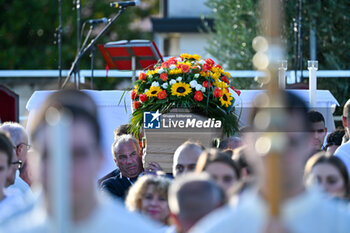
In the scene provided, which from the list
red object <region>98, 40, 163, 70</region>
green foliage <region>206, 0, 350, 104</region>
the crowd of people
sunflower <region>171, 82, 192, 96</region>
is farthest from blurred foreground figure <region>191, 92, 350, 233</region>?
green foliage <region>206, 0, 350, 104</region>

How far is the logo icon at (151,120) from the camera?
21.1ft

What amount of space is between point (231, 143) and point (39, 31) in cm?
2144

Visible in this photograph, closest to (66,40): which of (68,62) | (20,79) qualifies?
(68,62)

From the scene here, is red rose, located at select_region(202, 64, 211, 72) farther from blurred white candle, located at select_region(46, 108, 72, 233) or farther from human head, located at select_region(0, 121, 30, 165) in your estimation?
blurred white candle, located at select_region(46, 108, 72, 233)

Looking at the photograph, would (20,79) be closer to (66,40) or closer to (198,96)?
(66,40)

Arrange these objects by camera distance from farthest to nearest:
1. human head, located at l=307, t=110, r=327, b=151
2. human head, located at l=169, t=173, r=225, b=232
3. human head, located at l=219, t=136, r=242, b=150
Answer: human head, located at l=307, t=110, r=327, b=151
human head, located at l=219, t=136, r=242, b=150
human head, located at l=169, t=173, r=225, b=232

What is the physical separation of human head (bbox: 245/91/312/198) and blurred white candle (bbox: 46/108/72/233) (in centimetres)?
56

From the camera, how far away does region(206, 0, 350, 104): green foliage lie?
15656 millimetres

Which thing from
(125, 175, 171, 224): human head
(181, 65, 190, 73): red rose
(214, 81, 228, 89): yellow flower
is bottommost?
(125, 175, 171, 224): human head

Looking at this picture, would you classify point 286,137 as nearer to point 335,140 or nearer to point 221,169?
point 221,169

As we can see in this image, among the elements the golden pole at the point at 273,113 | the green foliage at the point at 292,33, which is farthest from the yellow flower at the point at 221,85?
the green foliage at the point at 292,33

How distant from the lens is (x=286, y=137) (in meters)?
2.49

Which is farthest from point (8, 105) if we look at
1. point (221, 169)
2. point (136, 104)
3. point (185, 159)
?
point (221, 169)

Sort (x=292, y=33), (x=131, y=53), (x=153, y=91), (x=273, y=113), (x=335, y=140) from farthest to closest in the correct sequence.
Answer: (x=292, y=33) < (x=131, y=53) < (x=335, y=140) < (x=153, y=91) < (x=273, y=113)
